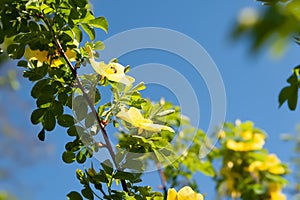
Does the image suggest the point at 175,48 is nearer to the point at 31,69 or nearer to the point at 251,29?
the point at 31,69

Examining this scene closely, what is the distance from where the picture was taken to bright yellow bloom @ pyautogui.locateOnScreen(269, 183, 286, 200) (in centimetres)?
212

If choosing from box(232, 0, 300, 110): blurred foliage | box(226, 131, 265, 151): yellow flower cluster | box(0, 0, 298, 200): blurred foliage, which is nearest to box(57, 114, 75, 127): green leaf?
box(0, 0, 298, 200): blurred foliage

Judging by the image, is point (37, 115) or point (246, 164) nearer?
point (37, 115)

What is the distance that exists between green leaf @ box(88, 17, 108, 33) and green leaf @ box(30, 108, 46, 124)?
0.24 m

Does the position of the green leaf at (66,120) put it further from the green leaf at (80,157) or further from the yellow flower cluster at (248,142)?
the yellow flower cluster at (248,142)

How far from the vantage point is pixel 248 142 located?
2.26 m

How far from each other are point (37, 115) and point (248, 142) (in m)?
1.44

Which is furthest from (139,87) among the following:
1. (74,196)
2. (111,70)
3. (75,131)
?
(74,196)

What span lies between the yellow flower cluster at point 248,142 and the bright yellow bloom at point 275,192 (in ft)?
0.64

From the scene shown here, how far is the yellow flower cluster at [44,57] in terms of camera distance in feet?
3.43

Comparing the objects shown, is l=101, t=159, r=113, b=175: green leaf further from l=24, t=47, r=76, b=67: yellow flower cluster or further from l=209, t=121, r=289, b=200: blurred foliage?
l=209, t=121, r=289, b=200: blurred foliage

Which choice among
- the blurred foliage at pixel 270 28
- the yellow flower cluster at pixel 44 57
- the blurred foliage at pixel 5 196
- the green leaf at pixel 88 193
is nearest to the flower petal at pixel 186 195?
the green leaf at pixel 88 193

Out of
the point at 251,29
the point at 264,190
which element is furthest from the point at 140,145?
the point at 264,190

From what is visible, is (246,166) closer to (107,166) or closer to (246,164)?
(246,164)
